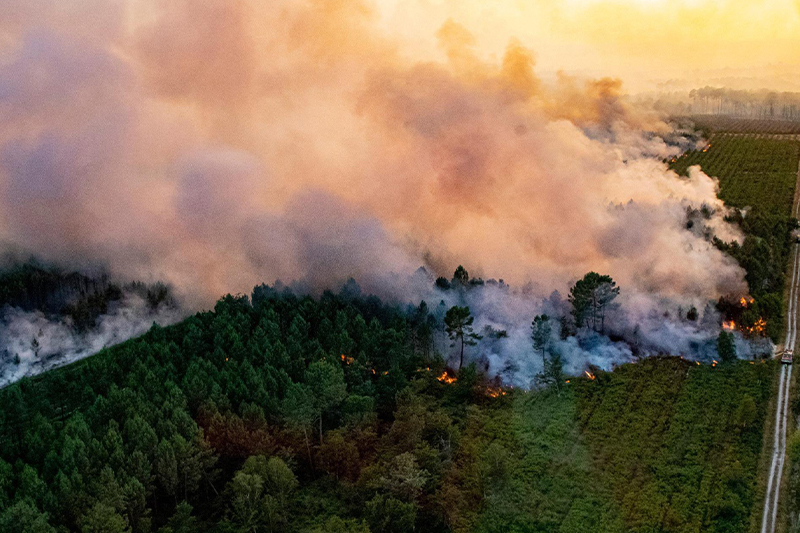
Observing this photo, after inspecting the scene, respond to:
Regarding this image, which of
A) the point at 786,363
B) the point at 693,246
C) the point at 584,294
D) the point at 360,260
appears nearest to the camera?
the point at 786,363

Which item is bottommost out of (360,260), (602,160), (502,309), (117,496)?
(117,496)

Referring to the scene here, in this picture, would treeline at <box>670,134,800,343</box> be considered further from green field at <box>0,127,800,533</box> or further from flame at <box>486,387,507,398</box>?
flame at <box>486,387,507,398</box>

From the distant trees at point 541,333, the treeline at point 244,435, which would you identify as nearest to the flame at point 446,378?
the treeline at point 244,435

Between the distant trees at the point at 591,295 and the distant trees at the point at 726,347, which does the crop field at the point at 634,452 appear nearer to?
the distant trees at the point at 726,347

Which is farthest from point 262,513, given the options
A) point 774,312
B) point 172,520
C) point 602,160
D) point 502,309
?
point 602,160

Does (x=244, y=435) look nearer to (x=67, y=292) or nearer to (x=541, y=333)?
(x=541, y=333)

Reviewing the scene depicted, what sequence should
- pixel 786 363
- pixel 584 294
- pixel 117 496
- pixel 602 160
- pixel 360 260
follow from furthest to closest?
pixel 602 160 → pixel 360 260 → pixel 584 294 → pixel 786 363 → pixel 117 496

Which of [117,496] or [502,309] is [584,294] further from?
[117,496]

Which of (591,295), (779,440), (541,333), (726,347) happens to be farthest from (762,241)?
(779,440)
